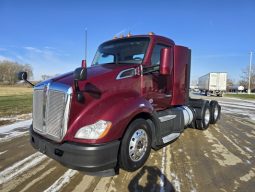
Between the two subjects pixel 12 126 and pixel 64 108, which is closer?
pixel 64 108

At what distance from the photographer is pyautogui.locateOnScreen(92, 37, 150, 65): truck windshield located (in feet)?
17.1

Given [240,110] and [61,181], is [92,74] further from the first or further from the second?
[240,110]

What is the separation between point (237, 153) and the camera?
582 cm

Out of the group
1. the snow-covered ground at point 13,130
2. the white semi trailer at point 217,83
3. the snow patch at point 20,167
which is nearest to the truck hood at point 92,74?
the snow patch at point 20,167

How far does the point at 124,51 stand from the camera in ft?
17.9

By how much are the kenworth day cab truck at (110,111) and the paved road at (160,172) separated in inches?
11.2

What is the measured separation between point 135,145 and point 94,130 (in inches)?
38.6

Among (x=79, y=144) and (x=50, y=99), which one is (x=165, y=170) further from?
(x=50, y=99)

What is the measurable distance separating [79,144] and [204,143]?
419cm

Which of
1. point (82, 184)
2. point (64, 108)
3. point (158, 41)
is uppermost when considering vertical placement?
point (158, 41)

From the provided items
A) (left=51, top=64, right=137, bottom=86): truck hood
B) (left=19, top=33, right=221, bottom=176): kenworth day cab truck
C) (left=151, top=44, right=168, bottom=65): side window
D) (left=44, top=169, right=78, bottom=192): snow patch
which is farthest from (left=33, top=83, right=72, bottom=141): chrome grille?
(left=151, top=44, right=168, bottom=65): side window

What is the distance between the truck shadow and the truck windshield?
2165 millimetres

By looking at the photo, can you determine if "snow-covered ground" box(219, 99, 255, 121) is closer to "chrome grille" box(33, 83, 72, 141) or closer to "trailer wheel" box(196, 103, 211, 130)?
"trailer wheel" box(196, 103, 211, 130)

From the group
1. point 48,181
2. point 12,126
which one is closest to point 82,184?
point 48,181
